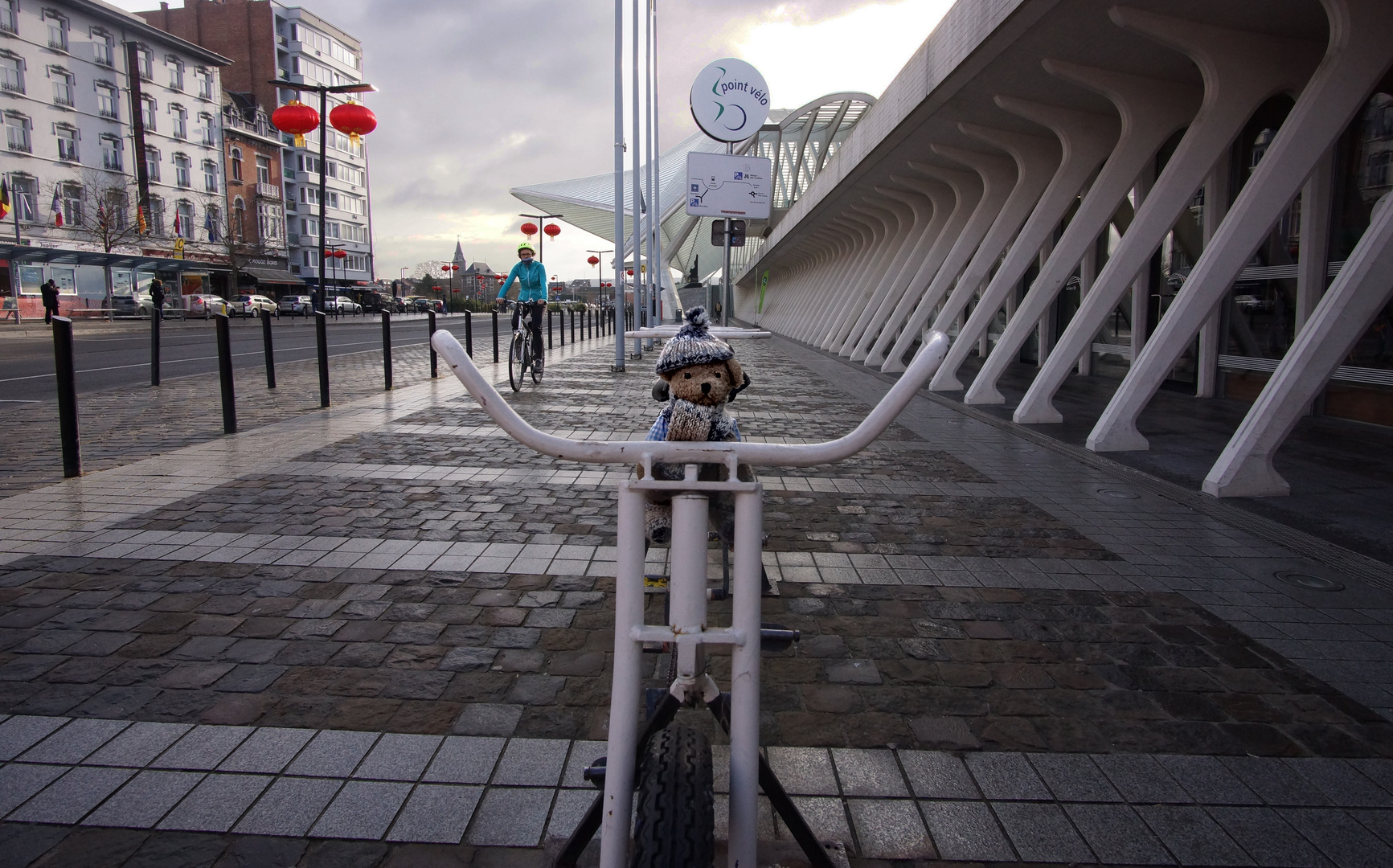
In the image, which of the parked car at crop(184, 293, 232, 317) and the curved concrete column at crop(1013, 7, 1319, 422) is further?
the parked car at crop(184, 293, 232, 317)

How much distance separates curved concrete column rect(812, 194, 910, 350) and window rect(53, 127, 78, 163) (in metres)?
42.4

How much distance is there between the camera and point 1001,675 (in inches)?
124

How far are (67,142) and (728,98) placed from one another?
4644cm

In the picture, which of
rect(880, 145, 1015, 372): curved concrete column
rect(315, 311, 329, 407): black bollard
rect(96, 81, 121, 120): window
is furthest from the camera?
rect(96, 81, 121, 120): window

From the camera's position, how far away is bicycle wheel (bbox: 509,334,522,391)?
11469 millimetres

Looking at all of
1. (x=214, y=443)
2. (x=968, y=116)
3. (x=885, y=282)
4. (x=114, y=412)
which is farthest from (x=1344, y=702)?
(x=885, y=282)

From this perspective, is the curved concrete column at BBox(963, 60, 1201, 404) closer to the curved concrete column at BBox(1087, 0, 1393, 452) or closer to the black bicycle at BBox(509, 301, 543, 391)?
the curved concrete column at BBox(1087, 0, 1393, 452)

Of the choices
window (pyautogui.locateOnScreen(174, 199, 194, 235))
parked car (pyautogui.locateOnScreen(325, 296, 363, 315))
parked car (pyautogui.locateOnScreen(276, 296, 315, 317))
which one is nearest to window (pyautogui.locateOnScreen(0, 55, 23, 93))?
window (pyautogui.locateOnScreen(174, 199, 194, 235))

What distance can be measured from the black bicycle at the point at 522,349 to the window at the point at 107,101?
48.9 meters

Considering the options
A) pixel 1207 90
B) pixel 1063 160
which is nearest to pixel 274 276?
pixel 1063 160

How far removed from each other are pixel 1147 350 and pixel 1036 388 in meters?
1.98

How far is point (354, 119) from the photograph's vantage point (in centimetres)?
1272

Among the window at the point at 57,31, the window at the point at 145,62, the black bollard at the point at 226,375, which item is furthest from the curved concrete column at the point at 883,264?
the window at the point at 145,62

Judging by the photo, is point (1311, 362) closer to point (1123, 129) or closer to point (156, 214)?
point (1123, 129)
